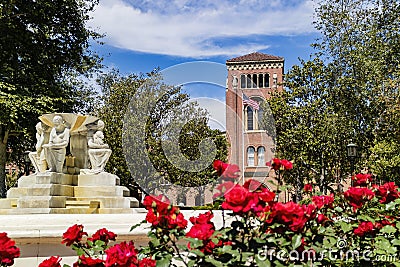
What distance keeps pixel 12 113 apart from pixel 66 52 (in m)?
5.93

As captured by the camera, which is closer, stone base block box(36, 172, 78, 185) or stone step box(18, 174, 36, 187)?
stone base block box(36, 172, 78, 185)

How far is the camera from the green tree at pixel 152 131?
73.3ft

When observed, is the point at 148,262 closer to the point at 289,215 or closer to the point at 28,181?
the point at 289,215

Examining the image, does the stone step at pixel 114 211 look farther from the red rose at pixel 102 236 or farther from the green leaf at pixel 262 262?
the green leaf at pixel 262 262

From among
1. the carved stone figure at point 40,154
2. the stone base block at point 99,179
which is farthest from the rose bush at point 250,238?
the carved stone figure at point 40,154

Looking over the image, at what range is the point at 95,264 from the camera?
306 centimetres

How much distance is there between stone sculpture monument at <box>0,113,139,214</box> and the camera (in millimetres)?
10625

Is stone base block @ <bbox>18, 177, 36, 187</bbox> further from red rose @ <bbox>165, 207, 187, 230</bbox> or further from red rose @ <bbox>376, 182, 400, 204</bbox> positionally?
red rose @ <bbox>165, 207, 187, 230</bbox>

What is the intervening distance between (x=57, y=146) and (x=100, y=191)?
1.45 meters

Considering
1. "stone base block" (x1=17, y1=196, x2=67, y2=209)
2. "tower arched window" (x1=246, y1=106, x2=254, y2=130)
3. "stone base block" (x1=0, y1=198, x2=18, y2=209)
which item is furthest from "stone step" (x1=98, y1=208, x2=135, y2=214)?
"tower arched window" (x1=246, y1=106, x2=254, y2=130)

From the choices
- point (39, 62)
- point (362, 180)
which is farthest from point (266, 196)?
point (39, 62)

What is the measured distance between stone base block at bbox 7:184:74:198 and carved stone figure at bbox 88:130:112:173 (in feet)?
3.11

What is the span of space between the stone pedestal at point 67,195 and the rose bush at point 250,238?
730 centimetres

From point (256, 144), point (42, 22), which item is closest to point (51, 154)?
point (42, 22)
